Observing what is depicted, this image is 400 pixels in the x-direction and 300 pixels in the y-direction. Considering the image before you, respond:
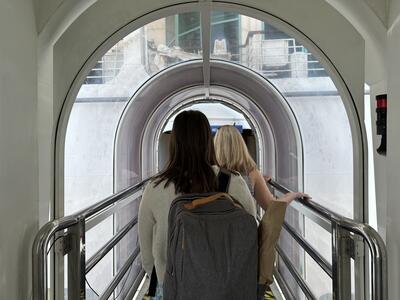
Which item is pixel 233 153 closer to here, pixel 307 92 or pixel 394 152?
pixel 307 92

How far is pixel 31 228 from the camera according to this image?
2.22m

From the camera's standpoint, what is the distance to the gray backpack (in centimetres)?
241

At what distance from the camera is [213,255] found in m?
2.41

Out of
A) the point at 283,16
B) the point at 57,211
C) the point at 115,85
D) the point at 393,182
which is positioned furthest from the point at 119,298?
the point at 393,182

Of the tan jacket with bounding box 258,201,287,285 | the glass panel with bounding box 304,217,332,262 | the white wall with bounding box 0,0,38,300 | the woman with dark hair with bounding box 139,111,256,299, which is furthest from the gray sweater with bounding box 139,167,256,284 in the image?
the glass panel with bounding box 304,217,332,262

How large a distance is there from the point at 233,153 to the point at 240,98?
391 cm

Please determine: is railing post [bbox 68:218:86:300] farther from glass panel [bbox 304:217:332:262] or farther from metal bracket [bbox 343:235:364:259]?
glass panel [bbox 304:217:332:262]

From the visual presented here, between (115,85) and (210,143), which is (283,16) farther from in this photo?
(115,85)

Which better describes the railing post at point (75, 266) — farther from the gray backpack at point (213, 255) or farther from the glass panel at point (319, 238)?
the glass panel at point (319, 238)

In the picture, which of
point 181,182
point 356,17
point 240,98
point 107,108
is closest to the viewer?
point 356,17

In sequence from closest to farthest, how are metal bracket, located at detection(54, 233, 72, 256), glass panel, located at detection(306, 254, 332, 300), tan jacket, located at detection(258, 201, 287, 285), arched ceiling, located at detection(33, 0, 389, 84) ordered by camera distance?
arched ceiling, located at detection(33, 0, 389, 84)
tan jacket, located at detection(258, 201, 287, 285)
metal bracket, located at detection(54, 233, 72, 256)
glass panel, located at detection(306, 254, 332, 300)

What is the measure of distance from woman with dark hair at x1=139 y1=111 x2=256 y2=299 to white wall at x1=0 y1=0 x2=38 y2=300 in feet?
2.34

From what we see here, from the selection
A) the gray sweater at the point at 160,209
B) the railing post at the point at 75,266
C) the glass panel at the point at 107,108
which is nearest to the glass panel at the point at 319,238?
the gray sweater at the point at 160,209

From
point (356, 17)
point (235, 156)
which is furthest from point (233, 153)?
point (356, 17)
